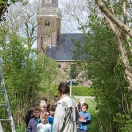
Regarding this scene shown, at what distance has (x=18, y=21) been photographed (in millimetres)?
40875

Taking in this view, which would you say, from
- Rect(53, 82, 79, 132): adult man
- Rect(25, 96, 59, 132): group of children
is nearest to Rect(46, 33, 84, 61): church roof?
Rect(25, 96, 59, 132): group of children

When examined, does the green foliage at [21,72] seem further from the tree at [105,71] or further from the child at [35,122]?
the child at [35,122]

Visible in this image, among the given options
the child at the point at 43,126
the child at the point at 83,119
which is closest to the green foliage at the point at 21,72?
the child at the point at 83,119

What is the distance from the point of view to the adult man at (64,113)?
6836mm

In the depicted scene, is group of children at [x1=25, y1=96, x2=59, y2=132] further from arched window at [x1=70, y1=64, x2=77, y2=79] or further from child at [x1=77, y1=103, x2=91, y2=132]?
arched window at [x1=70, y1=64, x2=77, y2=79]

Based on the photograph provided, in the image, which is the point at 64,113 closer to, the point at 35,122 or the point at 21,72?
the point at 35,122

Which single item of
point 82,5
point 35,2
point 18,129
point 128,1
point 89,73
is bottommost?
point 18,129

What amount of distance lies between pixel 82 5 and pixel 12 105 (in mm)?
11070

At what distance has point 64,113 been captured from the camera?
6.85 m

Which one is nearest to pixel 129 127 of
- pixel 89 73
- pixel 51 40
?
pixel 89 73

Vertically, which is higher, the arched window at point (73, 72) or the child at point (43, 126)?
the arched window at point (73, 72)

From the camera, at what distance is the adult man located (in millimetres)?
6836

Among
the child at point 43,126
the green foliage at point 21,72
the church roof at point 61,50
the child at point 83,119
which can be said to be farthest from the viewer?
the church roof at point 61,50

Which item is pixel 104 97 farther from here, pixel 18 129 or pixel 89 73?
pixel 18 129
